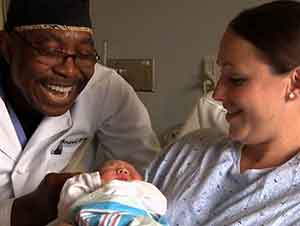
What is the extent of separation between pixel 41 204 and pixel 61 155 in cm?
31

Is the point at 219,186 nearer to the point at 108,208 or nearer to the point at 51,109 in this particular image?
the point at 108,208

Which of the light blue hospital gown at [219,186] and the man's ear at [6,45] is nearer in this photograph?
the light blue hospital gown at [219,186]

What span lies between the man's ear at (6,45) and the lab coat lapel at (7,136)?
130 mm

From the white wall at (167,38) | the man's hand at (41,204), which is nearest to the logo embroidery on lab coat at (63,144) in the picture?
the man's hand at (41,204)

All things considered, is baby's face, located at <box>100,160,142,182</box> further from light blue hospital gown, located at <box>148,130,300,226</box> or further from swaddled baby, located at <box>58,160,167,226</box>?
light blue hospital gown, located at <box>148,130,300,226</box>

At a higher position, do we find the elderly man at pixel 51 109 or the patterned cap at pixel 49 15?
the patterned cap at pixel 49 15

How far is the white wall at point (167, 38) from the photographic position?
2.16 metres

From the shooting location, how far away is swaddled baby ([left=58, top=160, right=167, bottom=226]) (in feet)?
3.64

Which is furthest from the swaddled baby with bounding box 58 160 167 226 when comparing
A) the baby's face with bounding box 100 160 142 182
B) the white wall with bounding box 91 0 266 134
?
the white wall with bounding box 91 0 266 134

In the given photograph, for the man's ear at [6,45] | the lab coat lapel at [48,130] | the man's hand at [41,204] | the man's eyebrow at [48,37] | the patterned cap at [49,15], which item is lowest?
the man's hand at [41,204]

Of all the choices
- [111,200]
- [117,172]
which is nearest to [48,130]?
[117,172]

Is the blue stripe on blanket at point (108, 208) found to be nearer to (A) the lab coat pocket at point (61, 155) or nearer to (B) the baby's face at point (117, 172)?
(B) the baby's face at point (117, 172)

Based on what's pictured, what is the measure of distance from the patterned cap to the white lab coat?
0.83 ft

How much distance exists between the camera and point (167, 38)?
2.26 m
